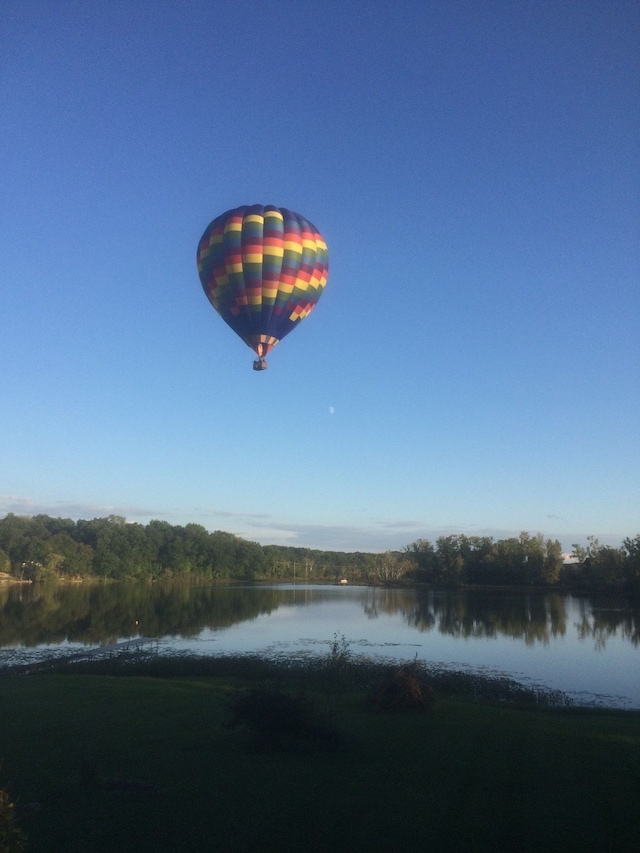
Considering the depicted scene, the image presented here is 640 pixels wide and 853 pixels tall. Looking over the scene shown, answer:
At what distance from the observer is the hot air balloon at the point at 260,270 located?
2091cm

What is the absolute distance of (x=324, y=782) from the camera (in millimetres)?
7902

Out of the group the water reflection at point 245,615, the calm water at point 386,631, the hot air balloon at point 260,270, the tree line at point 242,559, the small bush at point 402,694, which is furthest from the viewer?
the tree line at point 242,559

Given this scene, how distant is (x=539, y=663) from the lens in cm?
2527

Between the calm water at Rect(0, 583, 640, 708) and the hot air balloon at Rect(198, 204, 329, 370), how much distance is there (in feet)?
44.4

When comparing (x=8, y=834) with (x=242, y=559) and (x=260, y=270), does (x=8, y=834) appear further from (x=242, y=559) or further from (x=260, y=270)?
(x=242, y=559)

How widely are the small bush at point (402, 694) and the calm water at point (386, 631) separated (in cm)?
913

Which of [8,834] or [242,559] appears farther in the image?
[242,559]

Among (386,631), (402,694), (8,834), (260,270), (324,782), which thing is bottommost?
(386,631)

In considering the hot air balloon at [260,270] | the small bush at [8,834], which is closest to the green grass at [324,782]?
the small bush at [8,834]

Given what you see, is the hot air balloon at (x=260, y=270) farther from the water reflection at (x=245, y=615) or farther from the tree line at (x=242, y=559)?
the tree line at (x=242, y=559)

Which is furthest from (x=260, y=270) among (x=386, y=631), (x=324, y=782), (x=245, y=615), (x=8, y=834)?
(x=245, y=615)

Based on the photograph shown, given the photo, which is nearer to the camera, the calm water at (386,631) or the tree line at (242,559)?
the calm water at (386,631)

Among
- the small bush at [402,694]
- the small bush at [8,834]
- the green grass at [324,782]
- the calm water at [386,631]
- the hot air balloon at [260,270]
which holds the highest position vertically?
the hot air balloon at [260,270]

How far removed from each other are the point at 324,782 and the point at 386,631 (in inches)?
1185
